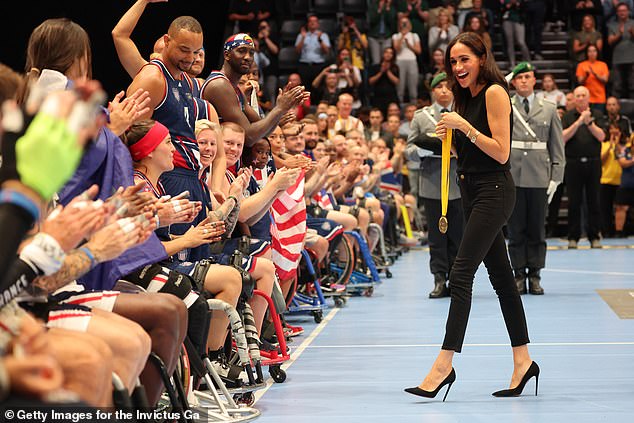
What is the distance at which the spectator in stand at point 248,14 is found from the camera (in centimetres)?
1666

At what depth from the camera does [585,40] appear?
54.0 ft

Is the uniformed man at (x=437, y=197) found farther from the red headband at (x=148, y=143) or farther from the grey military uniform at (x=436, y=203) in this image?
the red headband at (x=148, y=143)

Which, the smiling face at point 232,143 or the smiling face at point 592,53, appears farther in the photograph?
the smiling face at point 592,53

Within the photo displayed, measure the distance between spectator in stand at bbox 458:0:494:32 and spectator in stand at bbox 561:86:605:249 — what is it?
4.31m

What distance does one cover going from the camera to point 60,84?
11.1ft

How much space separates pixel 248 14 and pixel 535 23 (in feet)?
16.0

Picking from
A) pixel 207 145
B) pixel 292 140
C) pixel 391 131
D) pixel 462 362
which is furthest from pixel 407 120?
pixel 207 145

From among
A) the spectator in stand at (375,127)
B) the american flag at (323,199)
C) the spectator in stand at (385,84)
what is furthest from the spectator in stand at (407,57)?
the american flag at (323,199)

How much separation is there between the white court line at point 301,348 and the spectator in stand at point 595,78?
8870 mm

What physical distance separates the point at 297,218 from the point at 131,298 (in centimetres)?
332

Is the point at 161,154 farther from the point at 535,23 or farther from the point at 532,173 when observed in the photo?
the point at 535,23

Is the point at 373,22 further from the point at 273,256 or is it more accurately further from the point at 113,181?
the point at 113,181

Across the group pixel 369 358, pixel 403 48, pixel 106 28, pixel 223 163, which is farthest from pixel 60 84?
pixel 403 48

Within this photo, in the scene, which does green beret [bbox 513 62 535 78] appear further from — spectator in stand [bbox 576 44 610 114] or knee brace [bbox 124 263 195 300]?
spectator in stand [bbox 576 44 610 114]
